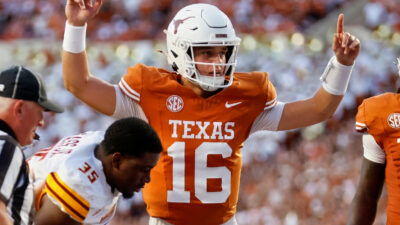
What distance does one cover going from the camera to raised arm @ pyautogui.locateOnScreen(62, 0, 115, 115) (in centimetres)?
278

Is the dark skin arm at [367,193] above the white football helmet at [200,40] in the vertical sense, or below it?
below

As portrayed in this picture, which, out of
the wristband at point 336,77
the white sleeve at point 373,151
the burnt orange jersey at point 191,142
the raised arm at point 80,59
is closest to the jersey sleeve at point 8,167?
the raised arm at point 80,59

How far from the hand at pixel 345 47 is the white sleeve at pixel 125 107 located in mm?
873

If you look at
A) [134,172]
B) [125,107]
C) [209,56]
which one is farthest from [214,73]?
[134,172]

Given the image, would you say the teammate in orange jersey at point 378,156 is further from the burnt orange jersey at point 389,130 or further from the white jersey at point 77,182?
the white jersey at point 77,182

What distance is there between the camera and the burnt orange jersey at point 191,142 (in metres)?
2.86

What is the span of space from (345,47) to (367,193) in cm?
66

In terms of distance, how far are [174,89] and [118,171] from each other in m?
0.57

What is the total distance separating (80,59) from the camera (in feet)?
9.23

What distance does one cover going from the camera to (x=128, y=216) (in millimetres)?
7602

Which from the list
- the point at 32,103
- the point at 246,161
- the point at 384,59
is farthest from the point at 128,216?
the point at 32,103

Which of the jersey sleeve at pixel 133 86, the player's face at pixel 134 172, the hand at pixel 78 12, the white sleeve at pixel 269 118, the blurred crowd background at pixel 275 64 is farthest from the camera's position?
the blurred crowd background at pixel 275 64

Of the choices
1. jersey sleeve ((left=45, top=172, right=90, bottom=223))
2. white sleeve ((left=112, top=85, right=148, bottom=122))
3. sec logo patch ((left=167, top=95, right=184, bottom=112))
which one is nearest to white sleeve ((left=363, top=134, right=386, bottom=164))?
sec logo patch ((left=167, top=95, right=184, bottom=112))

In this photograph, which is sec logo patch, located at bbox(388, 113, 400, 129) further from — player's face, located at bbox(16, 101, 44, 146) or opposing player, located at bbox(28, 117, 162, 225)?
player's face, located at bbox(16, 101, 44, 146)
